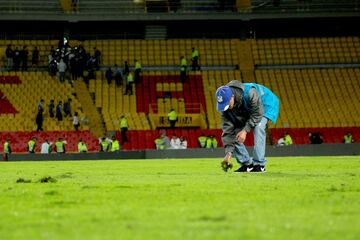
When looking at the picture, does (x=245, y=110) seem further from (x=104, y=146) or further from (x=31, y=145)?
(x=31, y=145)

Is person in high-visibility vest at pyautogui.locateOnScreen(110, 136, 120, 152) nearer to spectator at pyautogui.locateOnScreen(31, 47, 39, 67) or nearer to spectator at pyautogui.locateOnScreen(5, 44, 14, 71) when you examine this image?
spectator at pyautogui.locateOnScreen(31, 47, 39, 67)

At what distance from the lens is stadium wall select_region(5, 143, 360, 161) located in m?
34.1

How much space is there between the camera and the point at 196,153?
34688 mm

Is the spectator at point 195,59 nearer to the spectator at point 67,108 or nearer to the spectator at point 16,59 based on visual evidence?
the spectator at point 67,108

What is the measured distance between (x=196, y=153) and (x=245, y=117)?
2245 cm

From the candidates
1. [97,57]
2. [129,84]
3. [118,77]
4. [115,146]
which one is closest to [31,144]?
[115,146]

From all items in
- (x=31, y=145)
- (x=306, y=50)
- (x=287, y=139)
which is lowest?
(x=287, y=139)

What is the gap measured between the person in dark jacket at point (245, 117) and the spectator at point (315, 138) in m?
26.0

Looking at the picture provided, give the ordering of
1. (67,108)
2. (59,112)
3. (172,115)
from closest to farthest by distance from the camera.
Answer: (59,112), (67,108), (172,115)

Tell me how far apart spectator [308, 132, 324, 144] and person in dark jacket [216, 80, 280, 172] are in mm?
25954

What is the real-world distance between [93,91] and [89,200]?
3727 cm

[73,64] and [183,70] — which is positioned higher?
[73,64]

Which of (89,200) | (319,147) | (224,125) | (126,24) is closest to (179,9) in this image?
(126,24)

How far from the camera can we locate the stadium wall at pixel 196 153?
112 feet
